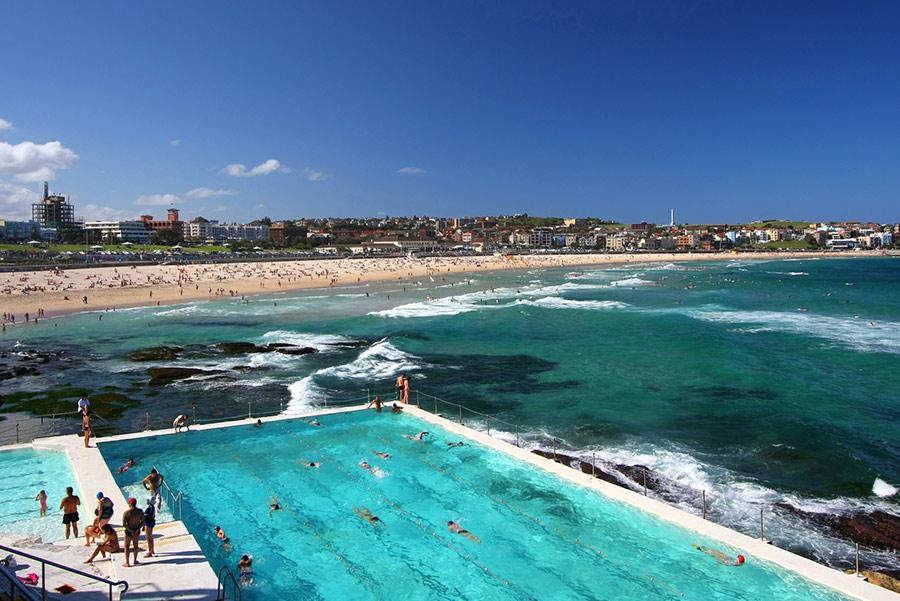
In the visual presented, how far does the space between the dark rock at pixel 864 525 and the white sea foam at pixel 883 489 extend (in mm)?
1034

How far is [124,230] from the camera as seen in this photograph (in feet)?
531

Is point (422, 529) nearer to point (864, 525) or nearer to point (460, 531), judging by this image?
point (460, 531)

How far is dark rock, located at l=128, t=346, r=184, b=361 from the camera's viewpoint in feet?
98.3

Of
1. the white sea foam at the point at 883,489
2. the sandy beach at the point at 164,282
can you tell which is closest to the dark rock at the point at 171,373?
the white sea foam at the point at 883,489

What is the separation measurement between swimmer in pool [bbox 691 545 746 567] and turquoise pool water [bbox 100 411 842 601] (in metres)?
0.14

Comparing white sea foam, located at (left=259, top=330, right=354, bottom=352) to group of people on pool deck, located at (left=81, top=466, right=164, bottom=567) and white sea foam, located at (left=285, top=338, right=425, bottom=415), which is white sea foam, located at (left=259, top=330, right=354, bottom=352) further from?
group of people on pool deck, located at (left=81, top=466, right=164, bottom=567)

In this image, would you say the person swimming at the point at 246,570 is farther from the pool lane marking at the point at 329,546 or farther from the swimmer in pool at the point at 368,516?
the swimmer in pool at the point at 368,516

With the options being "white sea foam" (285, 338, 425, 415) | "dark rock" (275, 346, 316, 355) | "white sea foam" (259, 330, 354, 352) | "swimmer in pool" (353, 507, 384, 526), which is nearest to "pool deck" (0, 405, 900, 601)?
"swimmer in pool" (353, 507, 384, 526)

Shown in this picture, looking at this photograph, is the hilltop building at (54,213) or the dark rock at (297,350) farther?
the hilltop building at (54,213)

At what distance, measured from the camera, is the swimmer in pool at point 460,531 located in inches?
424

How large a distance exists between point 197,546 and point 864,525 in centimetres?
1215

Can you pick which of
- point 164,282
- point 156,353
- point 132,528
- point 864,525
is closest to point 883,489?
point 864,525

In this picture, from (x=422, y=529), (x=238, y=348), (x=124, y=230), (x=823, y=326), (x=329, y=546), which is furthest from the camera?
(x=124, y=230)

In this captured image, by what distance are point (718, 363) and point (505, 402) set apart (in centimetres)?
1181
